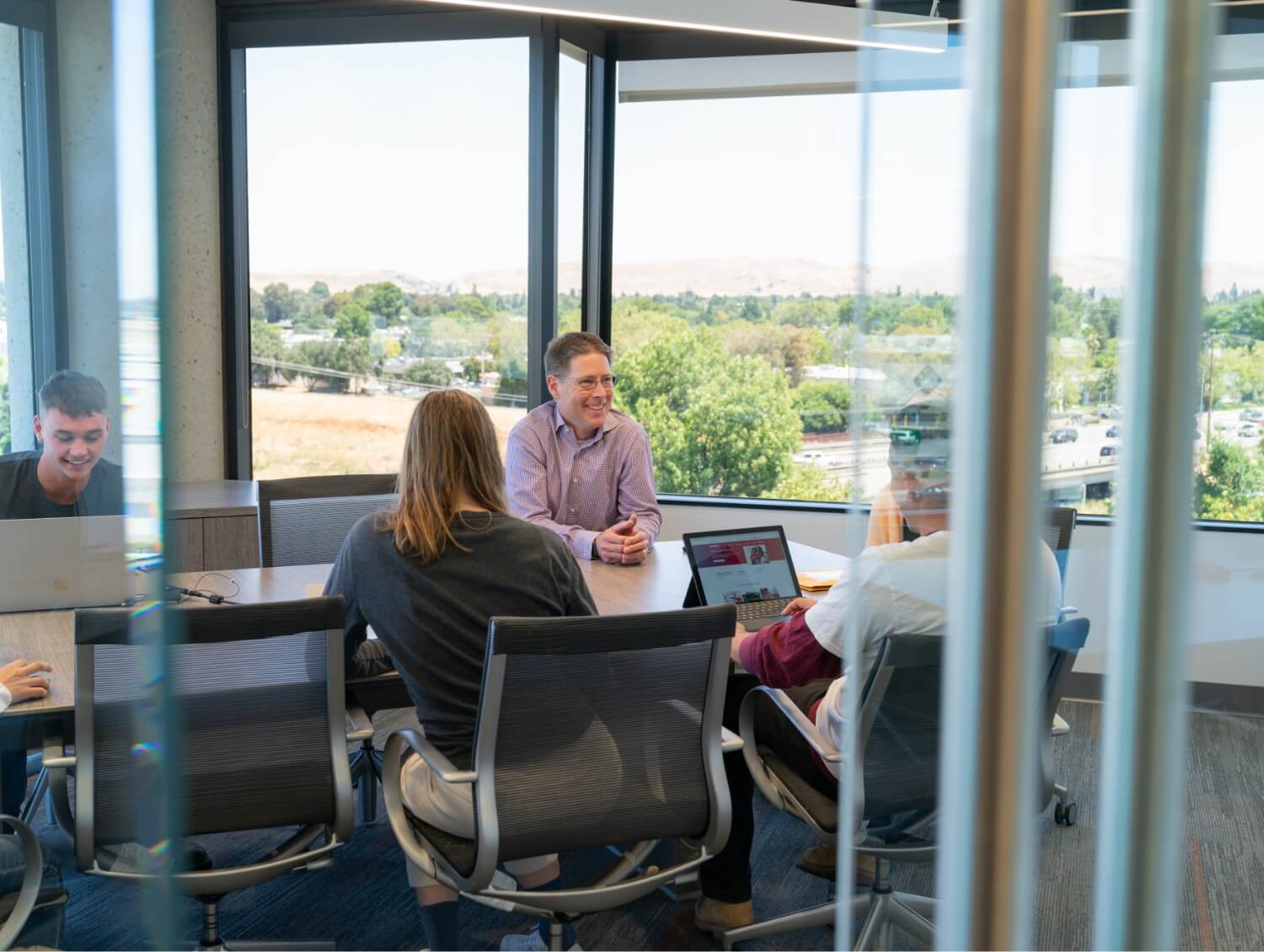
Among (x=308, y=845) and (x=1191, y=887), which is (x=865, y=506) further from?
(x=308, y=845)

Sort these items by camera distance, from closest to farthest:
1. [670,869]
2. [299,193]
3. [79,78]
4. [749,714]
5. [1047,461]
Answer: [1047,461], [670,869], [749,714], [79,78], [299,193]

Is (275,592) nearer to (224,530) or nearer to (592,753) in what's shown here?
(592,753)

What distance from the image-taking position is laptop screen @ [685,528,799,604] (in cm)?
287

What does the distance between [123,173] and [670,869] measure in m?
1.91

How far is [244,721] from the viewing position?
2.06m

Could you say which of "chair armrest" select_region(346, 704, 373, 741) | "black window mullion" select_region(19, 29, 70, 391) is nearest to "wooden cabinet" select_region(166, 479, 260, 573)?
"black window mullion" select_region(19, 29, 70, 391)

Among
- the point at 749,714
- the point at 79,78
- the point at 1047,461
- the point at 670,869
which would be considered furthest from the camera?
the point at 79,78

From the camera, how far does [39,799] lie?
2273 mm

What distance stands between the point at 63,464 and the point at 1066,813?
2487 millimetres

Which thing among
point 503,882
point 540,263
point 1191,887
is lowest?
point 503,882

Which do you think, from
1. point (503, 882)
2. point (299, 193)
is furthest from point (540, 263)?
point (503, 882)

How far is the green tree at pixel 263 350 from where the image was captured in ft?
17.1

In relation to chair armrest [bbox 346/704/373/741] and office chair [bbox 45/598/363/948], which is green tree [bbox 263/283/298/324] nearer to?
chair armrest [bbox 346/704/373/741]

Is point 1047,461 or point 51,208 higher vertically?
point 51,208
